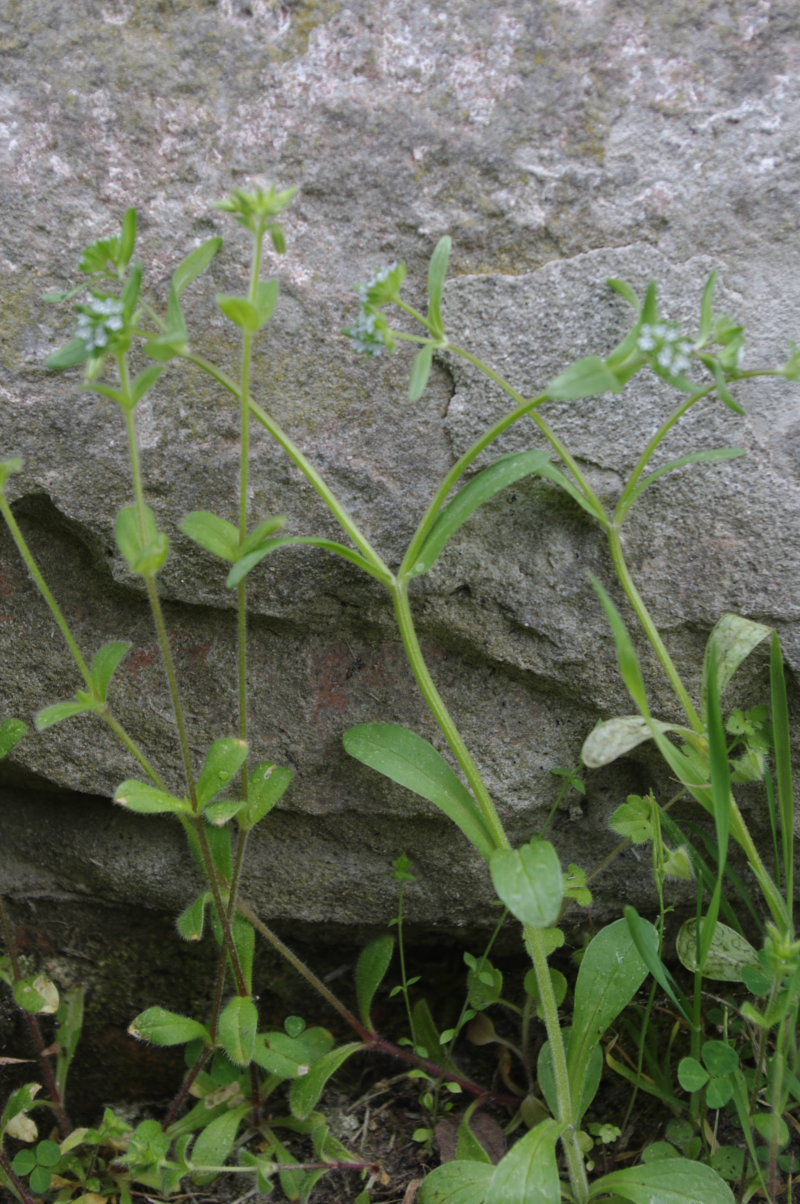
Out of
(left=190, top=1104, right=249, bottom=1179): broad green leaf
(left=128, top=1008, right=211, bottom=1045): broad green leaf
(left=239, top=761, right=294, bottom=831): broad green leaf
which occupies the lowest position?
(left=190, top=1104, right=249, bottom=1179): broad green leaf

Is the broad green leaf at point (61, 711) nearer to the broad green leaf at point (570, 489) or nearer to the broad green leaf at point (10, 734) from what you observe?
the broad green leaf at point (10, 734)

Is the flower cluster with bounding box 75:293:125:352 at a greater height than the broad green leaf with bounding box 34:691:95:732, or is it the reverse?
the flower cluster with bounding box 75:293:125:352

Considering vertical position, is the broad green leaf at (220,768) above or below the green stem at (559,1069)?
above

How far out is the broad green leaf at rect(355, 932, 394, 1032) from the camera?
1.74 m

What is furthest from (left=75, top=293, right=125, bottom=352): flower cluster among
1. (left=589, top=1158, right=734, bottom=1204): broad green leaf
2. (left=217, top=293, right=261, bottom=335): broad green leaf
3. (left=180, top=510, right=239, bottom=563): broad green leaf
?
(left=589, top=1158, right=734, bottom=1204): broad green leaf

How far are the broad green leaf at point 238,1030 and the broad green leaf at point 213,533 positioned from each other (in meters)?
0.69

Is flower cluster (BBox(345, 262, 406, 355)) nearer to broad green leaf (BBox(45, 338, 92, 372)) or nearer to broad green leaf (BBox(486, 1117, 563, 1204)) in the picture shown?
broad green leaf (BBox(45, 338, 92, 372))

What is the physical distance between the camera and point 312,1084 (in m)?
1.58

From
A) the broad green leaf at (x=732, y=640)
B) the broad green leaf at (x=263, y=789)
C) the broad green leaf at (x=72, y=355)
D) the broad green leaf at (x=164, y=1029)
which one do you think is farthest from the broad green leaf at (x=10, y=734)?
the broad green leaf at (x=732, y=640)

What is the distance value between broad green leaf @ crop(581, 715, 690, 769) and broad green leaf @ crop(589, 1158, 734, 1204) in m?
0.60

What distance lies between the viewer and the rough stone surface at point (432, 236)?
153 cm

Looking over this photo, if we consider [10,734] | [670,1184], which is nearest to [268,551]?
[10,734]

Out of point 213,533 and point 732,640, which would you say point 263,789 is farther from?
point 732,640

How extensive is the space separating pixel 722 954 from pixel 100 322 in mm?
1256
